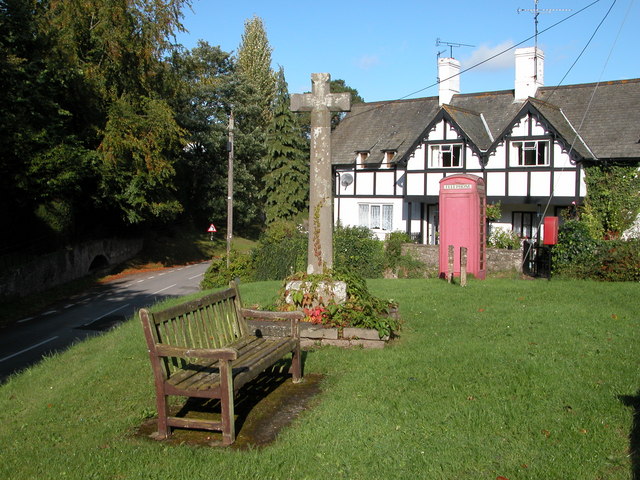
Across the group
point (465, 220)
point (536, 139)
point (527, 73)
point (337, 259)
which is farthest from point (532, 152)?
point (337, 259)

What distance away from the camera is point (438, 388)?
22.4 ft

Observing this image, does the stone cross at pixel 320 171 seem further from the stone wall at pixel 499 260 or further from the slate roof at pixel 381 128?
the slate roof at pixel 381 128

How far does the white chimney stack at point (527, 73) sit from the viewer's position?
32250mm

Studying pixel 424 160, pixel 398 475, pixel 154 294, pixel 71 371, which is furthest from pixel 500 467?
pixel 424 160

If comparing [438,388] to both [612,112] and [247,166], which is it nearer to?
[612,112]

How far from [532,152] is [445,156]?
170 inches

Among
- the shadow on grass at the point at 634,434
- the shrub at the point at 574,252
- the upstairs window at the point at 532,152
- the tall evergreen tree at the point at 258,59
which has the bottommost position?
the shadow on grass at the point at 634,434

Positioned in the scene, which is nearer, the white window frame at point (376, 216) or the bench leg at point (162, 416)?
the bench leg at point (162, 416)

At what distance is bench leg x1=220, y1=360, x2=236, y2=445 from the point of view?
565 centimetres

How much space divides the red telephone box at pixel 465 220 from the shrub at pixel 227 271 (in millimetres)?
7965

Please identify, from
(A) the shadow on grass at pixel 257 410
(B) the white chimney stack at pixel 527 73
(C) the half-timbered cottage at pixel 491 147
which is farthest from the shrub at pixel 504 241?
(A) the shadow on grass at pixel 257 410

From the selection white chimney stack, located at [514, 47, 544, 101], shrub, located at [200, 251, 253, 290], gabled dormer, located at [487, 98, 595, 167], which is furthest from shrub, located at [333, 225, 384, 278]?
white chimney stack, located at [514, 47, 544, 101]

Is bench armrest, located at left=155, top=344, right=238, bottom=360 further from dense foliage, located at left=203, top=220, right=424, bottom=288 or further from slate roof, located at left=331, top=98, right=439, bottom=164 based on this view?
slate roof, located at left=331, top=98, right=439, bottom=164

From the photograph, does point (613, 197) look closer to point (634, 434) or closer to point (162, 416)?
point (634, 434)
